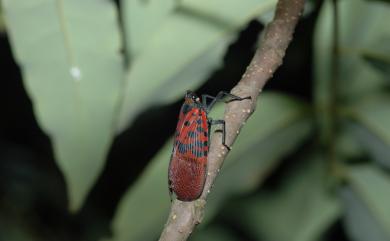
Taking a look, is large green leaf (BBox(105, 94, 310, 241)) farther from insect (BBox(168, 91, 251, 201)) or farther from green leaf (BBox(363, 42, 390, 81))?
green leaf (BBox(363, 42, 390, 81))

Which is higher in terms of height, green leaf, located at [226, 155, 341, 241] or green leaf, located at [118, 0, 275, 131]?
green leaf, located at [118, 0, 275, 131]

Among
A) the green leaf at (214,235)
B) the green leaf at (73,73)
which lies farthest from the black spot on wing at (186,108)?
the green leaf at (214,235)


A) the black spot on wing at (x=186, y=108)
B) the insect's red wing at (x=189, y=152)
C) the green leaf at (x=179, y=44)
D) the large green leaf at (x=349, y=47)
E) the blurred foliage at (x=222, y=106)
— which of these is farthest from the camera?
the large green leaf at (x=349, y=47)

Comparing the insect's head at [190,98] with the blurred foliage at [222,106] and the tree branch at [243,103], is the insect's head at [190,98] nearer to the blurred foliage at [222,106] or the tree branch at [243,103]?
the blurred foliage at [222,106]

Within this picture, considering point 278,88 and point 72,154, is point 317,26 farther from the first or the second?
point 72,154

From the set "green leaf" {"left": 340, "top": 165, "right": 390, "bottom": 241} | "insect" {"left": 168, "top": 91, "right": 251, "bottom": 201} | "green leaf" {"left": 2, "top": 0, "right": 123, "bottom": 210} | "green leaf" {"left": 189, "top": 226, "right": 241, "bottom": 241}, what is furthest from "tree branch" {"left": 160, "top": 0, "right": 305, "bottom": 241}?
"green leaf" {"left": 189, "top": 226, "right": 241, "bottom": 241}

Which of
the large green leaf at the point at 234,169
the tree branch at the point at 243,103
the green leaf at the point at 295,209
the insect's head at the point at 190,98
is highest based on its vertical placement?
the tree branch at the point at 243,103

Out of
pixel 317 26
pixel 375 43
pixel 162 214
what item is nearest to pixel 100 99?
pixel 162 214
